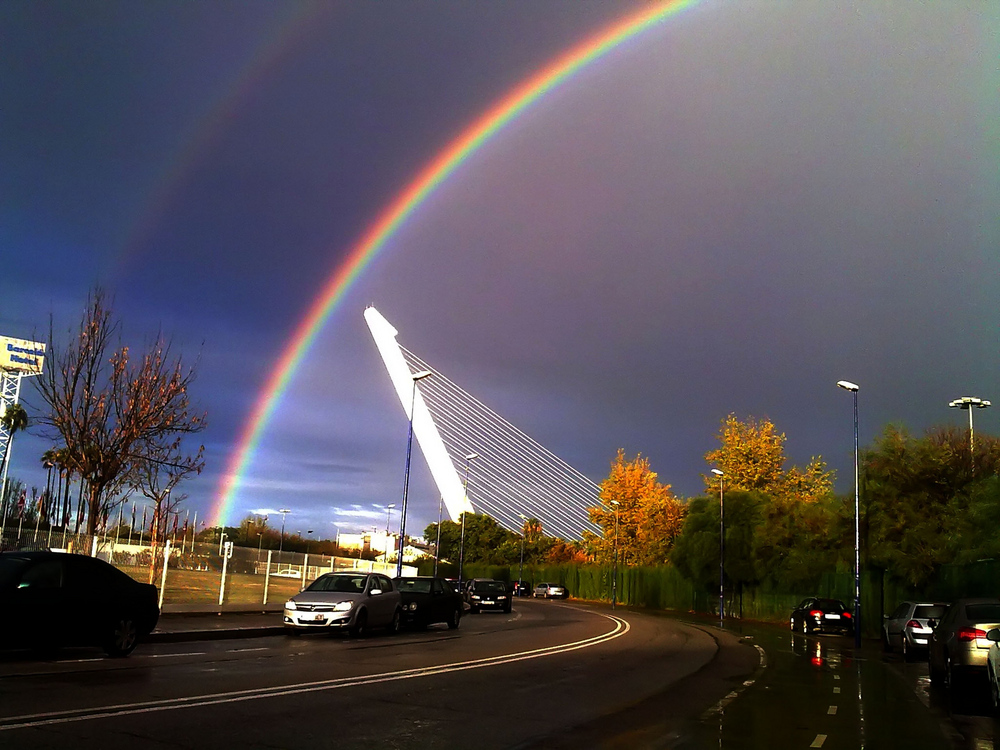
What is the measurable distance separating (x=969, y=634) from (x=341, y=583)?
611 inches

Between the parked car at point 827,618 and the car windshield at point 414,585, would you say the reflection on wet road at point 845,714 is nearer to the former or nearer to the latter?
the car windshield at point 414,585

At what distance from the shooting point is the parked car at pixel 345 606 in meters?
22.1

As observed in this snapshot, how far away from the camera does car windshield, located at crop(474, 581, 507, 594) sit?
4616cm

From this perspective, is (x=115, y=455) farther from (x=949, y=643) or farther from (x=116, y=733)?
(x=949, y=643)

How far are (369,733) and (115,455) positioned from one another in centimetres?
1713

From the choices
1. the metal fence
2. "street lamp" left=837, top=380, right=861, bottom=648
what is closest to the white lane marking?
the metal fence

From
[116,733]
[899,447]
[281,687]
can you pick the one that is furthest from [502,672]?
[899,447]

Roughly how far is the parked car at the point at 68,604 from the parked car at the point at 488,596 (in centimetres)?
3115

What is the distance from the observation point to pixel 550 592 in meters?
80.1

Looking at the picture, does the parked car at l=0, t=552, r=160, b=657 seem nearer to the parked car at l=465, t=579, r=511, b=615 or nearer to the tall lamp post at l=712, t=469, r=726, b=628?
the parked car at l=465, t=579, r=511, b=615

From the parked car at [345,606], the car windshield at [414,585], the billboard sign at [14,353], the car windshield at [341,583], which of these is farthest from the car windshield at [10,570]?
the billboard sign at [14,353]

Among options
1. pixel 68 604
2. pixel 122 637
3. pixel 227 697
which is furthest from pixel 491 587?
pixel 227 697

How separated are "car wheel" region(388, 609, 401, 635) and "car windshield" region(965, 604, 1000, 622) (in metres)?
14.8

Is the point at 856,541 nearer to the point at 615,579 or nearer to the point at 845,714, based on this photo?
the point at 845,714
